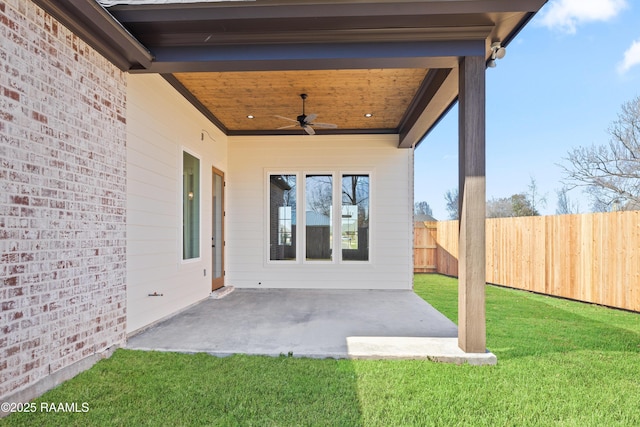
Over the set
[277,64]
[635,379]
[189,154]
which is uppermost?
[277,64]

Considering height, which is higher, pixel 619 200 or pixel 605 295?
pixel 619 200

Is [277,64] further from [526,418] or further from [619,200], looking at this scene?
[619,200]

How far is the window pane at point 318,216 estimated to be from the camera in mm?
7258

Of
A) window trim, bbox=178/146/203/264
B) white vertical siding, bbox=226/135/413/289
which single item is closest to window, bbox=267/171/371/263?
white vertical siding, bbox=226/135/413/289

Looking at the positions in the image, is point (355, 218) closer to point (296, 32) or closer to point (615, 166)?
point (296, 32)

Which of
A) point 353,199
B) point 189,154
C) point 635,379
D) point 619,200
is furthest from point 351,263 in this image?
point 619,200

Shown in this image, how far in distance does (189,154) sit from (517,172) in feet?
69.1

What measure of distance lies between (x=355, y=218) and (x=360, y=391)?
16.0 ft

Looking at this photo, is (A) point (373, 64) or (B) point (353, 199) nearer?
(A) point (373, 64)

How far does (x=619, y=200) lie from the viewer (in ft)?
33.5

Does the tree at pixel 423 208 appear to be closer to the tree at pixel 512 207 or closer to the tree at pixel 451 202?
the tree at pixel 451 202

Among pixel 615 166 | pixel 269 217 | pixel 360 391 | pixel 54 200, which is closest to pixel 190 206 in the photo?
pixel 269 217

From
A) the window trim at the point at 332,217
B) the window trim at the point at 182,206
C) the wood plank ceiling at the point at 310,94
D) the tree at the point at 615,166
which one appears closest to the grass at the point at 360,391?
the window trim at the point at 182,206

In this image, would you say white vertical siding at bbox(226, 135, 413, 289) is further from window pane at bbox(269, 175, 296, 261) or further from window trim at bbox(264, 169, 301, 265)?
window pane at bbox(269, 175, 296, 261)
